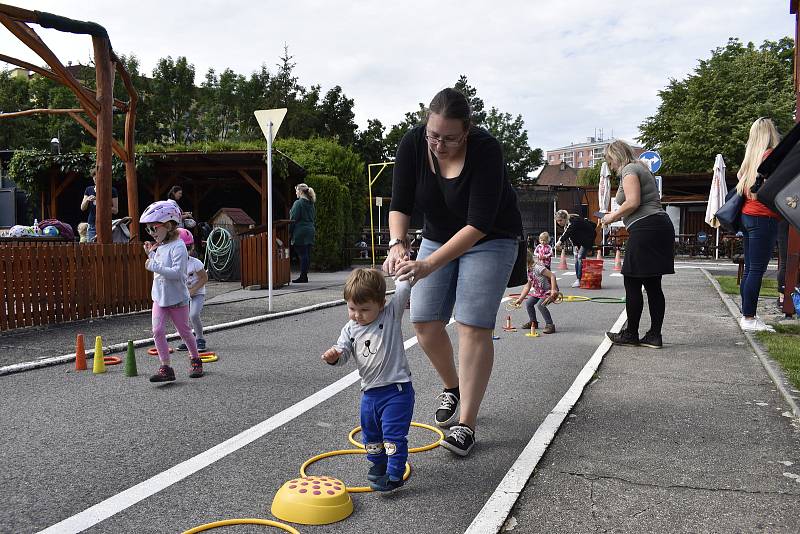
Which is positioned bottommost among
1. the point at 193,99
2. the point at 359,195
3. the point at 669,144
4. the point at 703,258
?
the point at 703,258

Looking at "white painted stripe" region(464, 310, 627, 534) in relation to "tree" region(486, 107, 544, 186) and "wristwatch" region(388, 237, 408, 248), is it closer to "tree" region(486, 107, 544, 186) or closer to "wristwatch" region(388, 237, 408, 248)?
"wristwatch" region(388, 237, 408, 248)

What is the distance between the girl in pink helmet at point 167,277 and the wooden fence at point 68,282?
3.63 metres

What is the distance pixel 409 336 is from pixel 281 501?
5182 millimetres

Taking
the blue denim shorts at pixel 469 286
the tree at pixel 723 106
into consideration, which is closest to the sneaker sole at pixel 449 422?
the blue denim shorts at pixel 469 286

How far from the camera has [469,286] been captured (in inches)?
154

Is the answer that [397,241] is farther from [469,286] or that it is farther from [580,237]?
[580,237]

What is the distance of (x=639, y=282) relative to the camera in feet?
23.2

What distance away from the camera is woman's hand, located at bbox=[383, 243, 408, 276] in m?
3.56

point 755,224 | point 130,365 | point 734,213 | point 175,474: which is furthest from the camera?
point 734,213

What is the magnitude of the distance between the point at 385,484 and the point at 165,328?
10.9 feet

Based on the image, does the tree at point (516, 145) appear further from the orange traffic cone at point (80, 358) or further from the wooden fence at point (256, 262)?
the orange traffic cone at point (80, 358)

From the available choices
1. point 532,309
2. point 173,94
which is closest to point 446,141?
point 532,309

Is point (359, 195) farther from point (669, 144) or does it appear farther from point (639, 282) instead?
point (669, 144)

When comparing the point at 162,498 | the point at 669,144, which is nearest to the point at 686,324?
the point at 162,498
